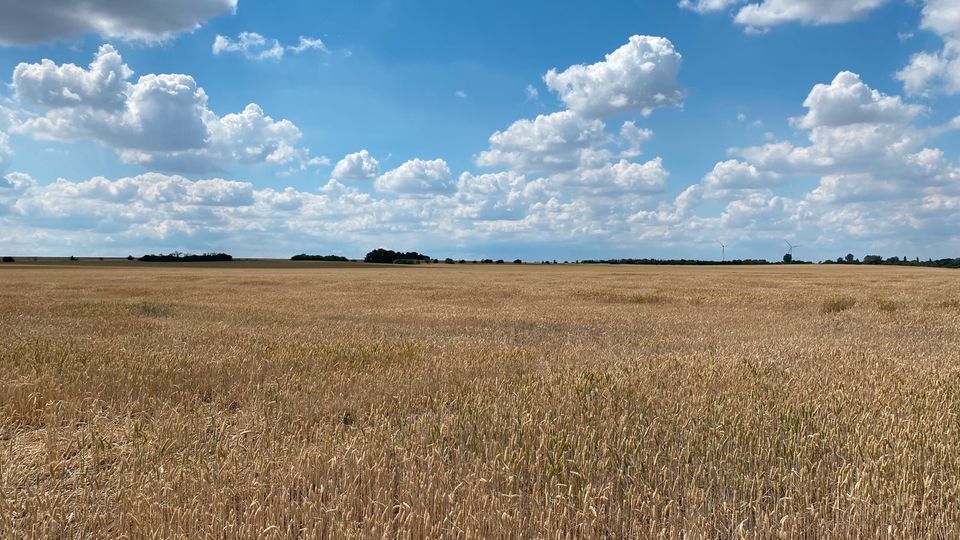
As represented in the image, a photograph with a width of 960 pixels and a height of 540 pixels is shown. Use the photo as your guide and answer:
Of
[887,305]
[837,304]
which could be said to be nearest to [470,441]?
[837,304]

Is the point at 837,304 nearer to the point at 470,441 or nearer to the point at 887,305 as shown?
the point at 887,305

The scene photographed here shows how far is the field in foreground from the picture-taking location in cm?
339

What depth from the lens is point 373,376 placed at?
742 centimetres

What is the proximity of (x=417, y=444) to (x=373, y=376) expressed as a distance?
9.88 feet

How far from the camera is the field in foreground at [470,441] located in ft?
11.1

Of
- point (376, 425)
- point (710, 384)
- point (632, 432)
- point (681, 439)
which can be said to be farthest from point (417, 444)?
point (710, 384)

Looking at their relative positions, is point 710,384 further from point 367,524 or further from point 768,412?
point 367,524

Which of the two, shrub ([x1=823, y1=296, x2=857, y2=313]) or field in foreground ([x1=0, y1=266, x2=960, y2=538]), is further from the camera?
shrub ([x1=823, y1=296, x2=857, y2=313])

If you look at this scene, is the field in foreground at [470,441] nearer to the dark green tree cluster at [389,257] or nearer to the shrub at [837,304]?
the shrub at [837,304]

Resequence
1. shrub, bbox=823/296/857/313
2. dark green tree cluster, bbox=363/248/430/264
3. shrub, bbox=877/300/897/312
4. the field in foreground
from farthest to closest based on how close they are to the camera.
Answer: dark green tree cluster, bbox=363/248/430/264, shrub, bbox=823/296/857/313, shrub, bbox=877/300/897/312, the field in foreground

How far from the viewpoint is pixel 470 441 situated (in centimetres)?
468

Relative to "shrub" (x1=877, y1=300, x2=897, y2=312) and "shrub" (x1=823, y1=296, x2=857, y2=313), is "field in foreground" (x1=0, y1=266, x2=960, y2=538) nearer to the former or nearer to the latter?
"shrub" (x1=823, y1=296, x2=857, y2=313)

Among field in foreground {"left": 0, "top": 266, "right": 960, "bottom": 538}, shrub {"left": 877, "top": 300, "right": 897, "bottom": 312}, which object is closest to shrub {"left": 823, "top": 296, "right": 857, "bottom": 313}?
shrub {"left": 877, "top": 300, "right": 897, "bottom": 312}

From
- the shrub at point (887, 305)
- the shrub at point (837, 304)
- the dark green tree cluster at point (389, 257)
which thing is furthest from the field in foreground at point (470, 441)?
the dark green tree cluster at point (389, 257)
